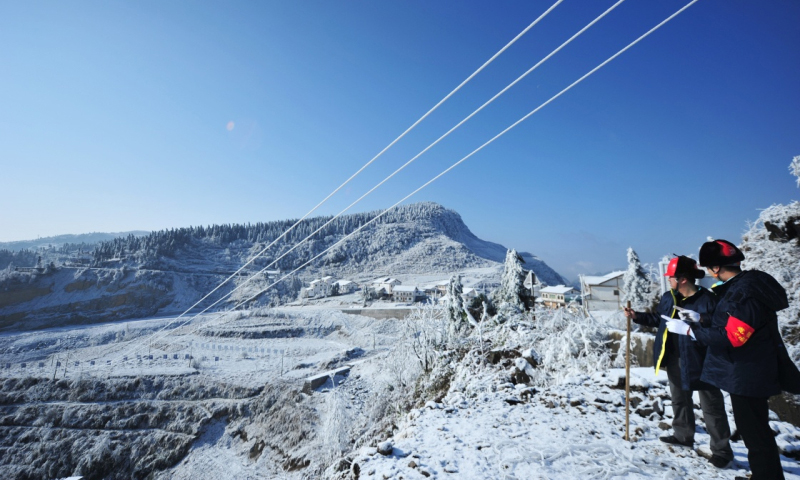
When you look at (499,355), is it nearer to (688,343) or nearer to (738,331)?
(688,343)

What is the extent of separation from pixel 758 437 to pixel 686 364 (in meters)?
0.78

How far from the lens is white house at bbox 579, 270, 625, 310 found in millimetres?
20219

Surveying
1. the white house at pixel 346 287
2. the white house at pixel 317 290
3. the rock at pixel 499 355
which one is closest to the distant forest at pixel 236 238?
the white house at pixel 317 290

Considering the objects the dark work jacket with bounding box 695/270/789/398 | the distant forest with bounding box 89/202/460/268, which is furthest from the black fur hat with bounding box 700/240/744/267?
the distant forest with bounding box 89/202/460/268

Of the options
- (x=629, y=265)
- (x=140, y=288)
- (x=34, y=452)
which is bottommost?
(x=34, y=452)

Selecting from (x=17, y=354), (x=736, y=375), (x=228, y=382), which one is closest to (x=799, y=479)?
(x=736, y=375)

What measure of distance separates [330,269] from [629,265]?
105019 mm

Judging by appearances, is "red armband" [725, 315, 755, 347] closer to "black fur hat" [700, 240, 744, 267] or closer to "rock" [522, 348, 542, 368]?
"black fur hat" [700, 240, 744, 267]

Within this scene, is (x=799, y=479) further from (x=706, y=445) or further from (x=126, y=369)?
(x=126, y=369)

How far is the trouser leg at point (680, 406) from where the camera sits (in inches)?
143

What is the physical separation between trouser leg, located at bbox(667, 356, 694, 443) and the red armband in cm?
125

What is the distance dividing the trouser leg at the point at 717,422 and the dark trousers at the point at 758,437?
0.54 meters

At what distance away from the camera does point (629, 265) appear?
2036cm

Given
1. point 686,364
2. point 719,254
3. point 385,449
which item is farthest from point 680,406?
point 385,449
